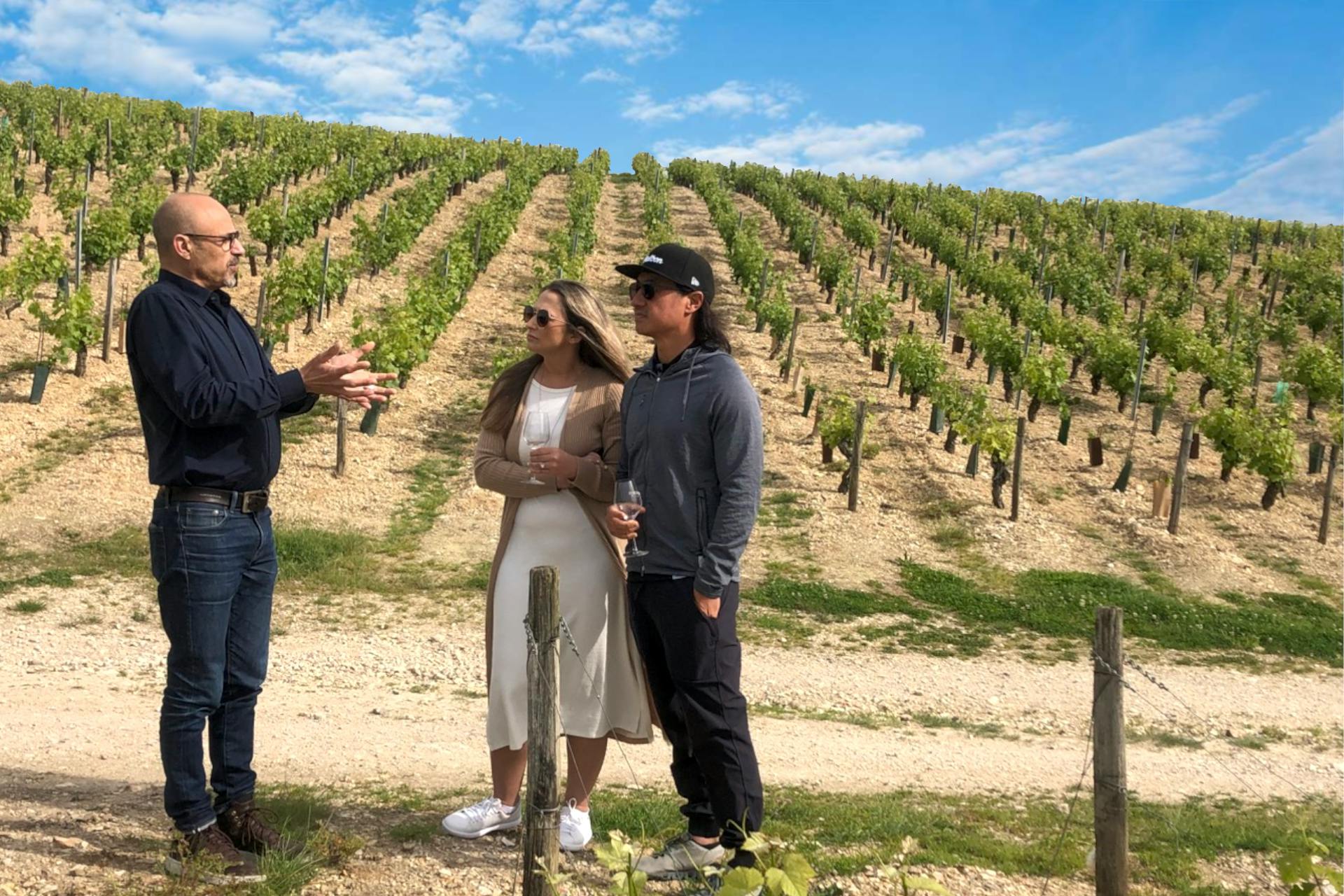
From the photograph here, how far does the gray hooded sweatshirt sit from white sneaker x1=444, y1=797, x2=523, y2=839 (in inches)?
43.7

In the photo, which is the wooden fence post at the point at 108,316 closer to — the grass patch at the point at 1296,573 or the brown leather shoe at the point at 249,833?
the brown leather shoe at the point at 249,833

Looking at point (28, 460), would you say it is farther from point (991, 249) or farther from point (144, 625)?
point (991, 249)

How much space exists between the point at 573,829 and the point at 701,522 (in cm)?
122

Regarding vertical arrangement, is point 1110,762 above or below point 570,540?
below

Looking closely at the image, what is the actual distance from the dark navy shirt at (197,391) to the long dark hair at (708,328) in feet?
4.02

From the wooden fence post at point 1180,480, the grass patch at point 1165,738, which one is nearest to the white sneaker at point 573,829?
the grass patch at point 1165,738

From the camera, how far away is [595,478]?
3.60 metres

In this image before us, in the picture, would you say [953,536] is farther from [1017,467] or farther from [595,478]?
[595,478]

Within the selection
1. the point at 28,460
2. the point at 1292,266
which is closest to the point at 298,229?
the point at 28,460

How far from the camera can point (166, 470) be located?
127 inches

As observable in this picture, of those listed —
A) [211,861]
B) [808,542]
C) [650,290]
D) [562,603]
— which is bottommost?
[808,542]

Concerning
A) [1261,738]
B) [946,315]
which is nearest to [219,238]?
[1261,738]

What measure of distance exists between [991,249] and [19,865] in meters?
34.0

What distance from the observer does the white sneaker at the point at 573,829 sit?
3.77 m
